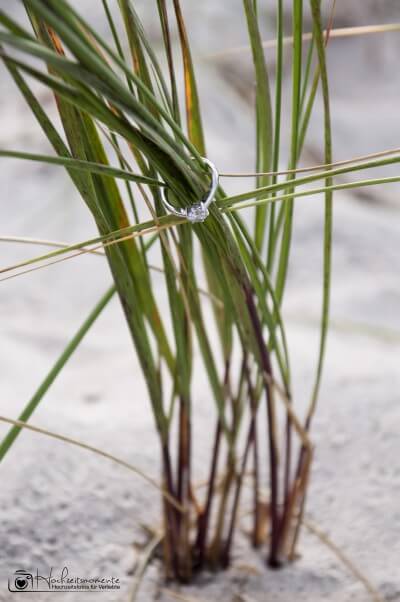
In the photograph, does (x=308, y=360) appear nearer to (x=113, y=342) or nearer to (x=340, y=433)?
(x=340, y=433)

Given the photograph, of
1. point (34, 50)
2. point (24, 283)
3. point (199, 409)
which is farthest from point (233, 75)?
point (34, 50)

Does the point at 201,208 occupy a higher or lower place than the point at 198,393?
lower

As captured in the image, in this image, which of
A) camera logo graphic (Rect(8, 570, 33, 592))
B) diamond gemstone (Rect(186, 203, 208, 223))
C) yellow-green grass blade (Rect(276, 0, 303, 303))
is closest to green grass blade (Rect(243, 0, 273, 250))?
yellow-green grass blade (Rect(276, 0, 303, 303))

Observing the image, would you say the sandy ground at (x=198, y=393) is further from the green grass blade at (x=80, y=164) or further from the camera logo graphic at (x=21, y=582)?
the green grass blade at (x=80, y=164)

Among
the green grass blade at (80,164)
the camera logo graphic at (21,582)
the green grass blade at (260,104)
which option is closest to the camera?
the green grass blade at (80,164)

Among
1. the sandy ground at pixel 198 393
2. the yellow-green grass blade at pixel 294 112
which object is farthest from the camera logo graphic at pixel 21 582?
the yellow-green grass blade at pixel 294 112

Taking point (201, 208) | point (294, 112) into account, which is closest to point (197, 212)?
point (201, 208)

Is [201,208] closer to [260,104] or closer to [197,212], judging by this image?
[197,212]
